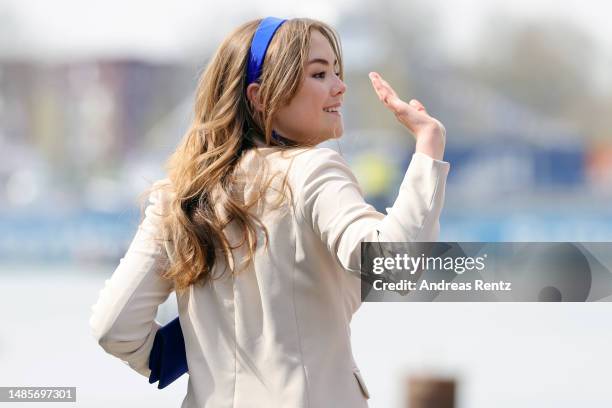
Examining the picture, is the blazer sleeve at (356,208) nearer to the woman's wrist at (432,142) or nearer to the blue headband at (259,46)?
the woman's wrist at (432,142)

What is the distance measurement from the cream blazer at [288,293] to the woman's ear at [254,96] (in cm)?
7

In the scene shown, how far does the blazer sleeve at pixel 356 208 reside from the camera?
110 centimetres

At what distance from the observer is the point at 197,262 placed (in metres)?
1.23

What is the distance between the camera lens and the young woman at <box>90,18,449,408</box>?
45.4 inches

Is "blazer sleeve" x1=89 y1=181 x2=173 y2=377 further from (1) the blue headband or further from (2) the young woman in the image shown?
(1) the blue headband

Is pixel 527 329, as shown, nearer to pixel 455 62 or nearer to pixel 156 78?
pixel 156 78

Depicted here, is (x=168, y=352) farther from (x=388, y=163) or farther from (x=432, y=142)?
(x=388, y=163)

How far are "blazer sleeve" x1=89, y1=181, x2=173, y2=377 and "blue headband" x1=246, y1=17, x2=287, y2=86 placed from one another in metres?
0.19

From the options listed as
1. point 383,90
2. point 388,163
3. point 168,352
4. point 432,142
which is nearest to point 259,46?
point 383,90

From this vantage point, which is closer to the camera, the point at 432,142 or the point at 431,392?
the point at 432,142

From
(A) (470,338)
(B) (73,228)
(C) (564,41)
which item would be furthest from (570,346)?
(C) (564,41)

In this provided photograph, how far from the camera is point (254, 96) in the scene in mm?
1297

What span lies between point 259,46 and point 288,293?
314 millimetres

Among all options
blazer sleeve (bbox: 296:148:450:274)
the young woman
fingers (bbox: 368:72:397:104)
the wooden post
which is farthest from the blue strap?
the wooden post
